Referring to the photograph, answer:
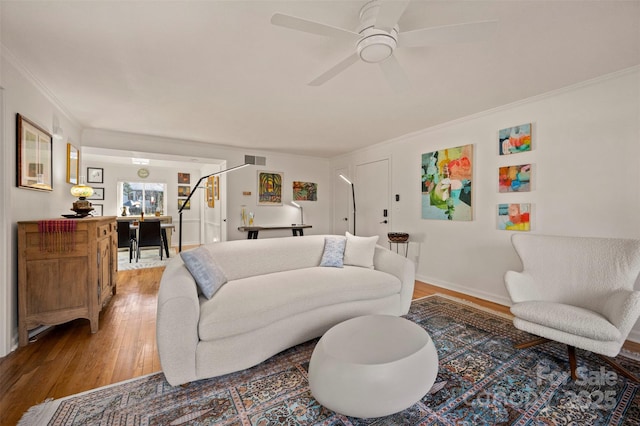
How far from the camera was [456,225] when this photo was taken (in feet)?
12.2

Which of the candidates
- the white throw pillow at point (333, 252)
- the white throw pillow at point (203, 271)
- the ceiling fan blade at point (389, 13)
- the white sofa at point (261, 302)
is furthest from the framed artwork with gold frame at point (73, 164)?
the ceiling fan blade at point (389, 13)

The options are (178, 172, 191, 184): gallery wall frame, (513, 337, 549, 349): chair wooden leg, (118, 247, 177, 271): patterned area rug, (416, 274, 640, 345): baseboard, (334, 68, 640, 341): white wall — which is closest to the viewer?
(513, 337, 549, 349): chair wooden leg

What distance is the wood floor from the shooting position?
1670 mm

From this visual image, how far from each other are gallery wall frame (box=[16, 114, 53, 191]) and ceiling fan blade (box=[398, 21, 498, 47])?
303cm

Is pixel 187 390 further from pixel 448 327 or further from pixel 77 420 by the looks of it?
pixel 448 327

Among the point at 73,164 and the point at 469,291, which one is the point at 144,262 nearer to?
the point at 73,164

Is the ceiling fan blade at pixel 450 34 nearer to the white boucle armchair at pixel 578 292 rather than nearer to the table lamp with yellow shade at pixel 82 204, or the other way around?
the white boucle armchair at pixel 578 292

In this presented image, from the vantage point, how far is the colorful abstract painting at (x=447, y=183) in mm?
3584

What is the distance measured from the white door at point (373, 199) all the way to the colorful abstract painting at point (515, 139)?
6.01ft

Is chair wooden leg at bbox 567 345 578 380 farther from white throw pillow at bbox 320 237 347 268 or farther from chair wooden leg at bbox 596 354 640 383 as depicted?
white throw pillow at bbox 320 237 347 268

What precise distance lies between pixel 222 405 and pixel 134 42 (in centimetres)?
246

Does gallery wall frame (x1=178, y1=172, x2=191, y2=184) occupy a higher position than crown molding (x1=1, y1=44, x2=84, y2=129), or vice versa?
crown molding (x1=1, y1=44, x2=84, y2=129)

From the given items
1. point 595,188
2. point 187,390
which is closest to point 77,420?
point 187,390

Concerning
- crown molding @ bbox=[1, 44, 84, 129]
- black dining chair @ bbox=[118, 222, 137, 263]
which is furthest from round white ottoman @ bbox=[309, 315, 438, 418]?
black dining chair @ bbox=[118, 222, 137, 263]
